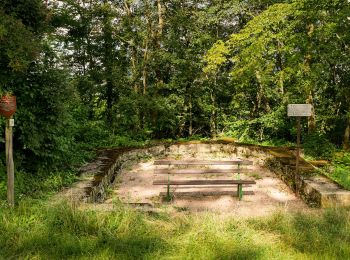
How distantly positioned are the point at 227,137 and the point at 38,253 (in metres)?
12.9

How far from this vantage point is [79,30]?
1647 centimetres

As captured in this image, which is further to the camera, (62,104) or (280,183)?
(280,183)

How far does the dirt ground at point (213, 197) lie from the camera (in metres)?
6.63

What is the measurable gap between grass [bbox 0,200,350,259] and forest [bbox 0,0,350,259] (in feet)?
0.11

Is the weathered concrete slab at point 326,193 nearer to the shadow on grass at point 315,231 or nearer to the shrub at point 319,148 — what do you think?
the shadow on grass at point 315,231

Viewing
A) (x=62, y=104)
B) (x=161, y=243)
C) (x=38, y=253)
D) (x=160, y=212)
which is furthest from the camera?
(x=62, y=104)

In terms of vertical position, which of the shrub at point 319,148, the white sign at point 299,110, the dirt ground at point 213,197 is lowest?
the dirt ground at point 213,197

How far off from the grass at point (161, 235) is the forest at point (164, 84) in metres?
0.03

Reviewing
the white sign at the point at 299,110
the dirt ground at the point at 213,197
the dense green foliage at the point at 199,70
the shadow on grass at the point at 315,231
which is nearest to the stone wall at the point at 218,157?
the dirt ground at the point at 213,197

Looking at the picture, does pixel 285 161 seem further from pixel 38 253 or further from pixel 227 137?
pixel 38 253

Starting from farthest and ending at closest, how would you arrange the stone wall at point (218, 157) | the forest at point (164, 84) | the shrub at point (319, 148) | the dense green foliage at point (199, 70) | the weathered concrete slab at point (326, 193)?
1. the dense green foliage at point (199, 70)
2. the shrub at point (319, 148)
3. the stone wall at point (218, 157)
4. the weathered concrete slab at point (326, 193)
5. the forest at point (164, 84)

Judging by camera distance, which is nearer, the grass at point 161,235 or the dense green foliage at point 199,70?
the grass at point 161,235

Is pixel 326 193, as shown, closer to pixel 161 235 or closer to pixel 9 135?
pixel 161 235

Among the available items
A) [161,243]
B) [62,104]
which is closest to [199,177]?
[62,104]
